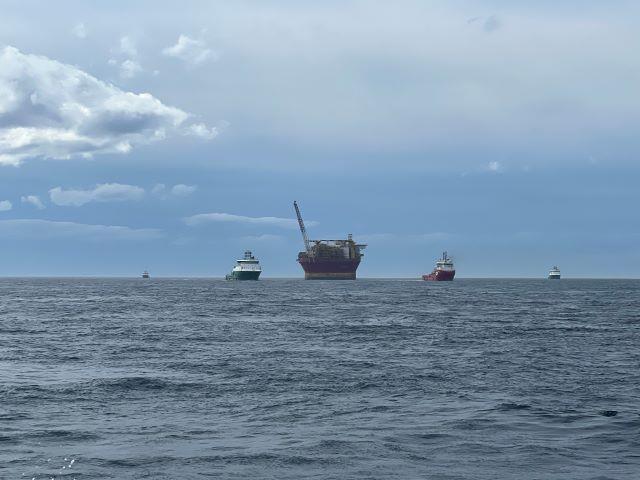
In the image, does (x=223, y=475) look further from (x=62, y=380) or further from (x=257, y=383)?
(x=62, y=380)

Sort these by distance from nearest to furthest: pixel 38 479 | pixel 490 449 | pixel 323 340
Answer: pixel 38 479, pixel 490 449, pixel 323 340

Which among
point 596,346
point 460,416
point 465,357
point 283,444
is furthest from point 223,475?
point 596,346

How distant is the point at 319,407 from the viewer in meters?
24.1

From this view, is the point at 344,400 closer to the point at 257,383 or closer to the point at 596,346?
the point at 257,383

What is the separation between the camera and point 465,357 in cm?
3794

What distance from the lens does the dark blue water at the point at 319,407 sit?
57.1 ft

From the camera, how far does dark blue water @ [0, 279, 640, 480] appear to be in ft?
57.1

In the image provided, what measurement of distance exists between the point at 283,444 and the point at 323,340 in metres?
27.9

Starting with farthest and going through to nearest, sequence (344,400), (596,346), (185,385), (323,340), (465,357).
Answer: (323,340)
(596,346)
(465,357)
(185,385)
(344,400)

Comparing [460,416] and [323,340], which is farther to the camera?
[323,340]

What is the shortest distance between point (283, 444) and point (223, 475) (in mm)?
3132

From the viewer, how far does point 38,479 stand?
16.0 metres

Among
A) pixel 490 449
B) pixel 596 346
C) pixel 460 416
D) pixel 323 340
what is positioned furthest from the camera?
pixel 323 340

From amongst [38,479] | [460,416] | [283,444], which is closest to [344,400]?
[460,416]
